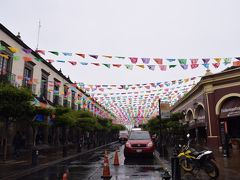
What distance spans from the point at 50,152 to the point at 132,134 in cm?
779

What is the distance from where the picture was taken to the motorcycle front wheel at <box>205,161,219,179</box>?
8234 millimetres

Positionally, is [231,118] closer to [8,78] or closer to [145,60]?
[145,60]

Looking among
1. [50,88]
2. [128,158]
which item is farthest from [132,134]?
[50,88]

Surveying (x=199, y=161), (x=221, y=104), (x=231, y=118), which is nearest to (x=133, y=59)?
(x=199, y=161)

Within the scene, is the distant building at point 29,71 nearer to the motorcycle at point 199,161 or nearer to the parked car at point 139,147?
the parked car at point 139,147

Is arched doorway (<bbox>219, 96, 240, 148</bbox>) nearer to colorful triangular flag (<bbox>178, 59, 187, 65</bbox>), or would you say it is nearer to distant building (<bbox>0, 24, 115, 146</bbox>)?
colorful triangular flag (<bbox>178, 59, 187, 65</bbox>)

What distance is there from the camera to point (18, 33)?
2088 cm

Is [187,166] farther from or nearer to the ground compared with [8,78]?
nearer to the ground

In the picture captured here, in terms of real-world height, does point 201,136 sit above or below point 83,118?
below

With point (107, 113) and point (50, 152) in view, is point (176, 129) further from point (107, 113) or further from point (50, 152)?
point (107, 113)

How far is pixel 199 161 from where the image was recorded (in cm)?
866

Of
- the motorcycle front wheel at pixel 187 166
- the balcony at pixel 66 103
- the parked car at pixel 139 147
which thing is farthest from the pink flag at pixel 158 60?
the balcony at pixel 66 103

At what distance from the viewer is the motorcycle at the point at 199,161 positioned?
8.34m

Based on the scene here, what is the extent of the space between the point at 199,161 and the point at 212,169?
520mm
